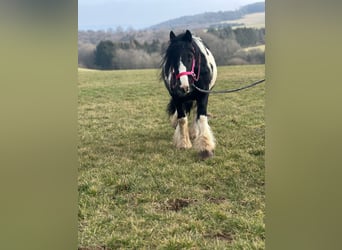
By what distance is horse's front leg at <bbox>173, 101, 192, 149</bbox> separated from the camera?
2.39 metres

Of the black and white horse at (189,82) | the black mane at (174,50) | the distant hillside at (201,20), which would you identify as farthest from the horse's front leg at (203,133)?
the distant hillside at (201,20)

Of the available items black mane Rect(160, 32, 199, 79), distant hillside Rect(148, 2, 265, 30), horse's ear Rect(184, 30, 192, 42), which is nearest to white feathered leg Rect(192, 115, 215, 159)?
black mane Rect(160, 32, 199, 79)

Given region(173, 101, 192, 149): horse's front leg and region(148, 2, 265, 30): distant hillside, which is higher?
region(148, 2, 265, 30): distant hillside

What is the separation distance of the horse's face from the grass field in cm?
10

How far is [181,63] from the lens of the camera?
2127mm

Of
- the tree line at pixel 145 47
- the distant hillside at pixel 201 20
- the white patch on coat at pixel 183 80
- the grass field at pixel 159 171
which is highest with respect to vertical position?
the distant hillside at pixel 201 20

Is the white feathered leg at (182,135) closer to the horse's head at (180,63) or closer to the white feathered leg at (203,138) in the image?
the white feathered leg at (203,138)

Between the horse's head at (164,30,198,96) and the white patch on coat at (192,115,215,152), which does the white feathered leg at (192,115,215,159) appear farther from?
the horse's head at (164,30,198,96)

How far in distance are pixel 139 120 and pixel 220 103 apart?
51cm

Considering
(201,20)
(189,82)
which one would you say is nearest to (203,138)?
(189,82)

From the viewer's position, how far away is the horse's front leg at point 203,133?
2182 millimetres

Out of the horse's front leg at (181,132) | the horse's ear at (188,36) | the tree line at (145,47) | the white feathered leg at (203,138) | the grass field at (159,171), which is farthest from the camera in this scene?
the horse's front leg at (181,132)

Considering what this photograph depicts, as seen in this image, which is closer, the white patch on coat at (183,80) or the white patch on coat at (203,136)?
the white patch on coat at (183,80)
